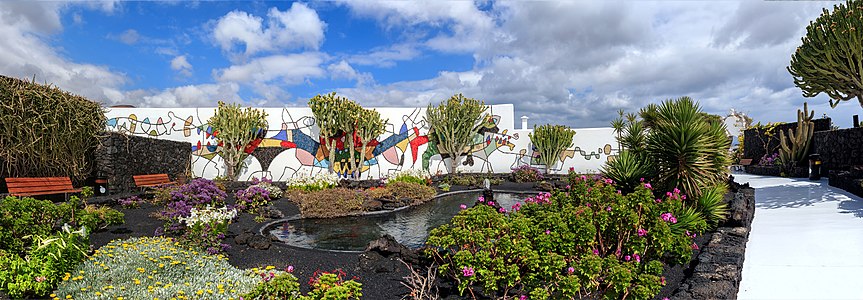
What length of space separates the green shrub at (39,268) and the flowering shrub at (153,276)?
101 millimetres

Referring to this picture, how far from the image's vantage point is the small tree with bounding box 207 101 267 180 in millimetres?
14586

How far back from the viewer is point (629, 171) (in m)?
7.29

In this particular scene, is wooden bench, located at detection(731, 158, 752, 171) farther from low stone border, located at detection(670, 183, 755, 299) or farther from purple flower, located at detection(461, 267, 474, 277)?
purple flower, located at detection(461, 267, 474, 277)

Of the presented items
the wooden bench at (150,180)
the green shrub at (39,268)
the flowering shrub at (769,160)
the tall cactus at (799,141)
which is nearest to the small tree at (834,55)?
the tall cactus at (799,141)

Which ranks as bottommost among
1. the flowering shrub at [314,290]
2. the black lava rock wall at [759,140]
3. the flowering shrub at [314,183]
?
the flowering shrub at [314,290]

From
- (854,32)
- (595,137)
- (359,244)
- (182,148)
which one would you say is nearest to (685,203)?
(359,244)

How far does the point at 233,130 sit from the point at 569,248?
13107mm

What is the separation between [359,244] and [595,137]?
1435 centimetres

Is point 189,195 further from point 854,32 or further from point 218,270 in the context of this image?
point 854,32

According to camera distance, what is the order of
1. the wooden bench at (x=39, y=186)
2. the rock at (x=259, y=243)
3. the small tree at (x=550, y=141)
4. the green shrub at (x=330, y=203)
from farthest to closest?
the small tree at (x=550, y=141) → the green shrub at (x=330, y=203) → the wooden bench at (x=39, y=186) → the rock at (x=259, y=243)

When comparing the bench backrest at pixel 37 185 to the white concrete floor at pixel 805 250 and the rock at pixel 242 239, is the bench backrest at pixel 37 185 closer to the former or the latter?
the rock at pixel 242 239

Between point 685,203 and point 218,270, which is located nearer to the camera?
point 218,270

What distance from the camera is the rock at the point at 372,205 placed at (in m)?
9.62

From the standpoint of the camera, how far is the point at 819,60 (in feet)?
33.9
